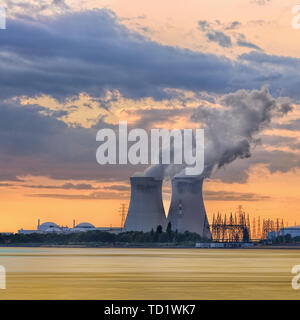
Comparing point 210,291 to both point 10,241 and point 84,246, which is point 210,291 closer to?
point 84,246

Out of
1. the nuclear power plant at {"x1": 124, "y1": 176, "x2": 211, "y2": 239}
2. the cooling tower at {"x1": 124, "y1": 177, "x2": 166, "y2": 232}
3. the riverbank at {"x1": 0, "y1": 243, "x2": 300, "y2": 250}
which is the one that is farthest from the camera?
the riverbank at {"x1": 0, "y1": 243, "x2": 300, "y2": 250}

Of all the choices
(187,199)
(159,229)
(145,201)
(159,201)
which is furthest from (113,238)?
(187,199)

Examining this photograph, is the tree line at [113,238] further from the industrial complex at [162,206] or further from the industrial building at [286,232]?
the industrial building at [286,232]

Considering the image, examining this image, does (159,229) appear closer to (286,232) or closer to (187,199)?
(187,199)

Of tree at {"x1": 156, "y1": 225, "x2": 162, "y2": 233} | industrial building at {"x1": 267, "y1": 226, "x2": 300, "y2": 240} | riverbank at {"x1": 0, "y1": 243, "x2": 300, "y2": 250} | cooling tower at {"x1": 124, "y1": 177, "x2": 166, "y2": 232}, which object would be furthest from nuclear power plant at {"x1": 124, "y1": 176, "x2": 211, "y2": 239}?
industrial building at {"x1": 267, "y1": 226, "x2": 300, "y2": 240}

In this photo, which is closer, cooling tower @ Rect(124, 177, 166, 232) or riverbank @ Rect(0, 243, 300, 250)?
cooling tower @ Rect(124, 177, 166, 232)

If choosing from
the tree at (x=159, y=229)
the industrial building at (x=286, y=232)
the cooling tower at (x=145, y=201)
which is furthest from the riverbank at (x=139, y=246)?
the industrial building at (x=286, y=232)

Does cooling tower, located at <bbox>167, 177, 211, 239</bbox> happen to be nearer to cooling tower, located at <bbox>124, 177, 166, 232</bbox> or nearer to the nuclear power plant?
the nuclear power plant

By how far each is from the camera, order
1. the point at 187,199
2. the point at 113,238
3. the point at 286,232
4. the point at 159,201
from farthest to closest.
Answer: the point at 286,232 < the point at 113,238 < the point at 159,201 < the point at 187,199
